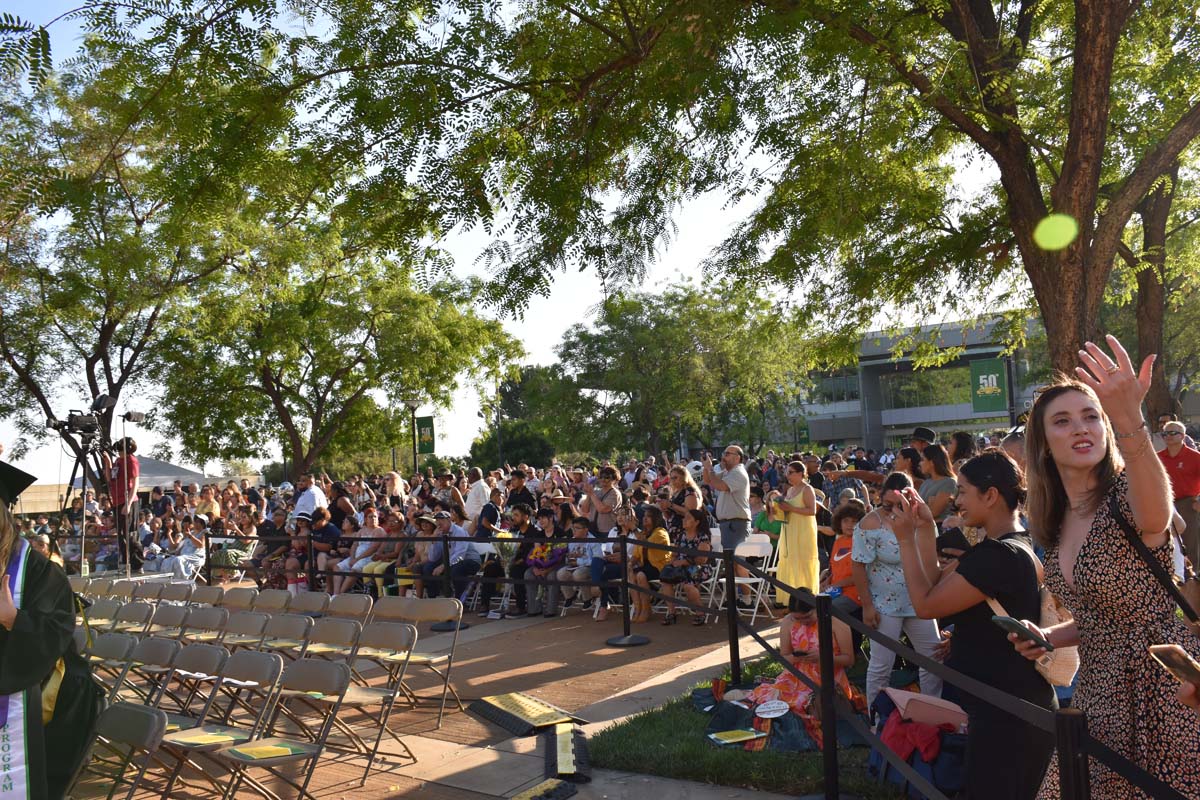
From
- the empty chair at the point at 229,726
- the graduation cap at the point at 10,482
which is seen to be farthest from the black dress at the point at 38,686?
the empty chair at the point at 229,726

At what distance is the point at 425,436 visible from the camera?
2672 centimetres

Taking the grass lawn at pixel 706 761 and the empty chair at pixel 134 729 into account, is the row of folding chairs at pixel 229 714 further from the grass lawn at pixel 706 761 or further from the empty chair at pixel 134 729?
the grass lawn at pixel 706 761

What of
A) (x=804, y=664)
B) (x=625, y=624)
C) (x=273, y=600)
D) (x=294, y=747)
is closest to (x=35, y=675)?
(x=294, y=747)

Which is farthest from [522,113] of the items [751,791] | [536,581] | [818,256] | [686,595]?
[686,595]

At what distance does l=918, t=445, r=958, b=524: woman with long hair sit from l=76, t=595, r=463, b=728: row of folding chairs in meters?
3.95

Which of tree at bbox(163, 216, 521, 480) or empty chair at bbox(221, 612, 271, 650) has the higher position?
tree at bbox(163, 216, 521, 480)

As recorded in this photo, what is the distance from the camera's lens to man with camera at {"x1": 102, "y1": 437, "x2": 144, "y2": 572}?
14.8m

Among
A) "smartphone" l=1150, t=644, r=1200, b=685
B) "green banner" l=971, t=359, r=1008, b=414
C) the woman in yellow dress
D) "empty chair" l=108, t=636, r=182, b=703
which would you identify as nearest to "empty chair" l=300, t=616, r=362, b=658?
"empty chair" l=108, t=636, r=182, b=703

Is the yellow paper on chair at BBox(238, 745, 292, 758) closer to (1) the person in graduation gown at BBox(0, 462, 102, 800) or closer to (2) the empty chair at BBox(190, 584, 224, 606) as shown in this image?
(1) the person in graduation gown at BBox(0, 462, 102, 800)

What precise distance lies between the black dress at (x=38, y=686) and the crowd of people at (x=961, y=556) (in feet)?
3.44

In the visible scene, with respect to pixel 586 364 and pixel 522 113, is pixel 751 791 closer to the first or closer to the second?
pixel 522 113

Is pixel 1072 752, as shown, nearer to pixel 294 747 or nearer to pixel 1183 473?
pixel 294 747

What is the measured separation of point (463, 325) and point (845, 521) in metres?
21.0

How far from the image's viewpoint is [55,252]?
19.8 m
